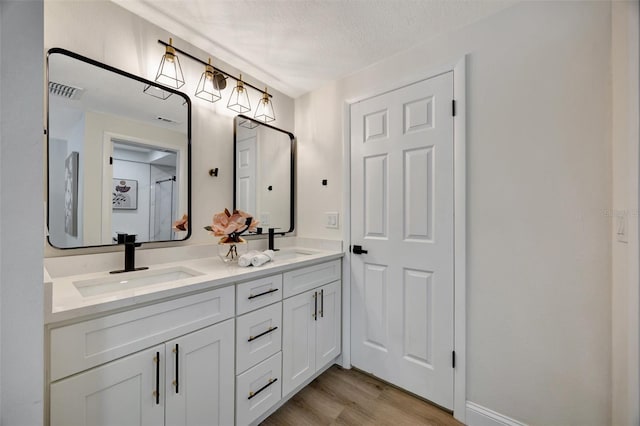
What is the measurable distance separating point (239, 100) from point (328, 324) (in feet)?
5.94

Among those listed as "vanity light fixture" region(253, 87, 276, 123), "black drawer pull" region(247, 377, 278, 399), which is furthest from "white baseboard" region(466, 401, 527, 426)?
"vanity light fixture" region(253, 87, 276, 123)

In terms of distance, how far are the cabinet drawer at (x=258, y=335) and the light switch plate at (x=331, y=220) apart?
32.6 inches

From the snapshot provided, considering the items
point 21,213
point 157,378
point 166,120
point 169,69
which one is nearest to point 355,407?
point 157,378

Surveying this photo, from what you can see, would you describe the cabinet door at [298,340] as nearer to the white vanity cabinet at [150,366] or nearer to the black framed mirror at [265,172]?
the white vanity cabinet at [150,366]

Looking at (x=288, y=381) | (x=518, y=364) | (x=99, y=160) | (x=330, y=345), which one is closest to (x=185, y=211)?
(x=99, y=160)

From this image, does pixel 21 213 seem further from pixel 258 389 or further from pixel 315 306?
pixel 315 306

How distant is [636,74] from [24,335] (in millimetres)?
2010

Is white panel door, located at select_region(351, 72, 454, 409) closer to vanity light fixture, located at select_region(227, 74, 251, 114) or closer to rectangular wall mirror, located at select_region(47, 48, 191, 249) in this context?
vanity light fixture, located at select_region(227, 74, 251, 114)

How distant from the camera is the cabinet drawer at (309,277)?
1.61m

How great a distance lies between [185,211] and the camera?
5.45 feet

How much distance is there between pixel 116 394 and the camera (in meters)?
0.94

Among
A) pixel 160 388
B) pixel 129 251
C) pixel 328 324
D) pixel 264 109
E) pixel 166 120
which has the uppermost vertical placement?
pixel 264 109

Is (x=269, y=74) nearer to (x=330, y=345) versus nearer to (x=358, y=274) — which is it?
(x=358, y=274)

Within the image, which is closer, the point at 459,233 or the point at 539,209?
the point at 539,209
